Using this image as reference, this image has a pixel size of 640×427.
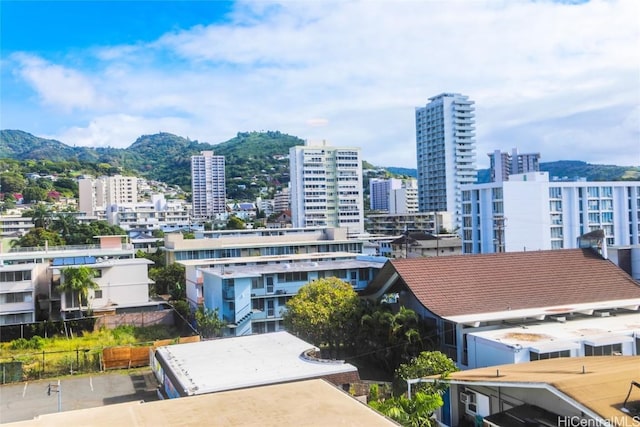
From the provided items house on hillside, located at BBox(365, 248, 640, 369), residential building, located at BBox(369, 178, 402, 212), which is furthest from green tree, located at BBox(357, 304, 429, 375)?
residential building, located at BBox(369, 178, 402, 212)

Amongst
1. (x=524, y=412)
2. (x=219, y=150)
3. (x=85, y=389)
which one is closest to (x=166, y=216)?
(x=85, y=389)

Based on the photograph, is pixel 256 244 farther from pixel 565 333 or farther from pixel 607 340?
pixel 607 340

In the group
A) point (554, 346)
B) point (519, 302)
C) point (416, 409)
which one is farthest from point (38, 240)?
point (416, 409)

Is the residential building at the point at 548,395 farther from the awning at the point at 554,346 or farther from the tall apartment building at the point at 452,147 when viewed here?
the tall apartment building at the point at 452,147

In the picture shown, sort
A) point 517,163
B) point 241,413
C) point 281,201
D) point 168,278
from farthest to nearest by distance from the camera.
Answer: point 517,163 → point 281,201 → point 168,278 → point 241,413

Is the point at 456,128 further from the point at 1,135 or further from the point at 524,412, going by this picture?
the point at 1,135

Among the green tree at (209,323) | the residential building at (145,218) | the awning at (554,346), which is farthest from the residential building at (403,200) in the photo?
the awning at (554,346)
